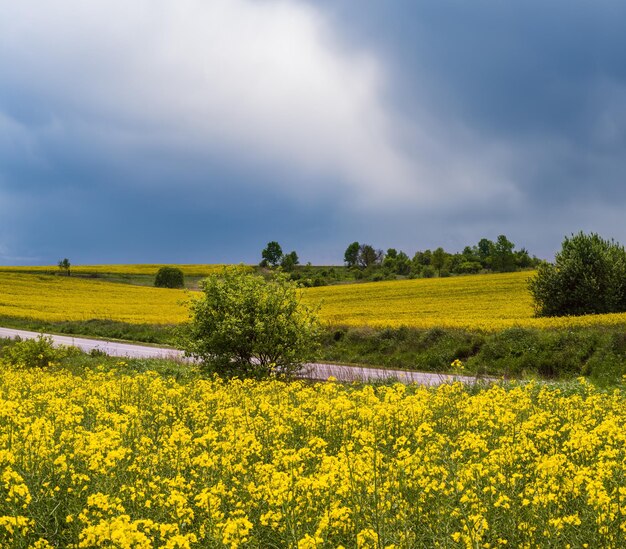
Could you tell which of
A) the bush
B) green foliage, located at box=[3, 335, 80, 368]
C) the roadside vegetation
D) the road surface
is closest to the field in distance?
the road surface

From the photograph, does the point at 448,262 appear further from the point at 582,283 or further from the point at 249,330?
the point at 249,330

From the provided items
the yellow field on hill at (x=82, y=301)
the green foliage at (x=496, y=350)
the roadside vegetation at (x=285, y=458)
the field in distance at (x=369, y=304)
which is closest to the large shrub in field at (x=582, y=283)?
the field in distance at (x=369, y=304)

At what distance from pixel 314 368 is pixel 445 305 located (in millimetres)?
26320

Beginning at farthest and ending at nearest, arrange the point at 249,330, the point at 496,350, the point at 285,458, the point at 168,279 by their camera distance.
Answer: the point at 168,279, the point at 496,350, the point at 249,330, the point at 285,458

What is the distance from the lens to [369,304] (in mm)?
51906

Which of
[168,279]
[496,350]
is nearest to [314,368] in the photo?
[496,350]

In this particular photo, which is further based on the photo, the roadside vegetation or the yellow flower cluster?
the roadside vegetation

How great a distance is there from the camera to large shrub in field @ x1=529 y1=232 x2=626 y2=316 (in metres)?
36.3

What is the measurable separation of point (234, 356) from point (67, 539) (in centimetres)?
1469

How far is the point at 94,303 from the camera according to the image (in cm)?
6000

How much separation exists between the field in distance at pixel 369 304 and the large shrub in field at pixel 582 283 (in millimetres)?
1872

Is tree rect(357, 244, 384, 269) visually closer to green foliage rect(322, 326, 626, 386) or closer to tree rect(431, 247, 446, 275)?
tree rect(431, 247, 446, 275)

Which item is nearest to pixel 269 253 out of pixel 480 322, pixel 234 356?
pixel 480 322

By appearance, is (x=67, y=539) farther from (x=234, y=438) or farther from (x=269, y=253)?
(x=269, y=253)
